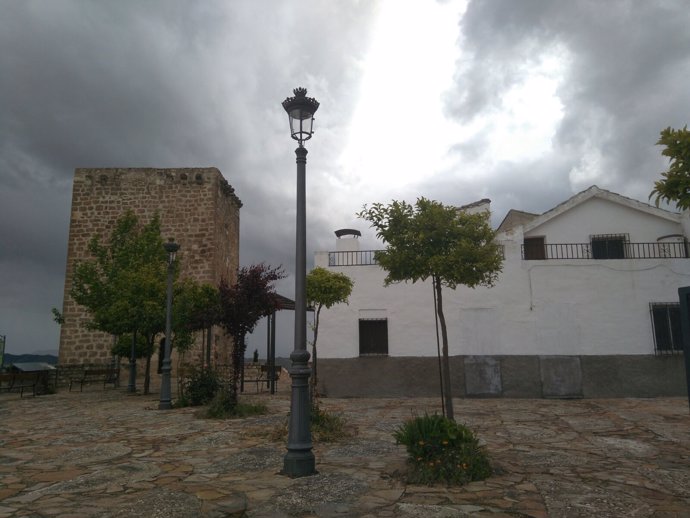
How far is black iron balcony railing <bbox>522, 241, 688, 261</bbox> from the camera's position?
51.5 feet

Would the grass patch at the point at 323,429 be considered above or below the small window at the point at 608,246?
below

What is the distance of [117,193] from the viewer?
22.7 meters

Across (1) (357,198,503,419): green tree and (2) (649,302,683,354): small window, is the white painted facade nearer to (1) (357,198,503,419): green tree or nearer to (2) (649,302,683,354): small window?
(2) (649,302,683,354): small window

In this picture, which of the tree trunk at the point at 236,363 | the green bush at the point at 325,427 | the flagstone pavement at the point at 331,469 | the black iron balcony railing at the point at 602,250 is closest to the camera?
the flagstone pavement at the point at 331,469

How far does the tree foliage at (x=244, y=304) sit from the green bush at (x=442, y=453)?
6380 millimetres

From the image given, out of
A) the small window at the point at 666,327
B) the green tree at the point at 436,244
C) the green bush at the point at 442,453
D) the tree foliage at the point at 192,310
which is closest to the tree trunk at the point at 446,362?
the green tree at the point at 436,244

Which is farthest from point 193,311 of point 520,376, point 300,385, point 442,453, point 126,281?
point 442,453

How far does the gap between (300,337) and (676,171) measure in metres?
4.44

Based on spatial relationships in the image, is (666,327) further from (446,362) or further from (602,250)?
(446,362)

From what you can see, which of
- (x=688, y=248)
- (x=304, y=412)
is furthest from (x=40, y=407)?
(x=688, y=248)

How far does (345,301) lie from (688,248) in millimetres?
10533

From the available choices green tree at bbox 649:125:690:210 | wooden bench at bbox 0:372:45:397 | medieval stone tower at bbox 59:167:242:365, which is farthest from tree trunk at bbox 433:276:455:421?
medieval stone tower at bbox 59:167:242:365

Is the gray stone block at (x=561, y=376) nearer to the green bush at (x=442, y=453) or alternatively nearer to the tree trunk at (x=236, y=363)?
the tree trunk at (x=236, y=363)

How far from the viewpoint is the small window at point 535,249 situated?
16344 mm
